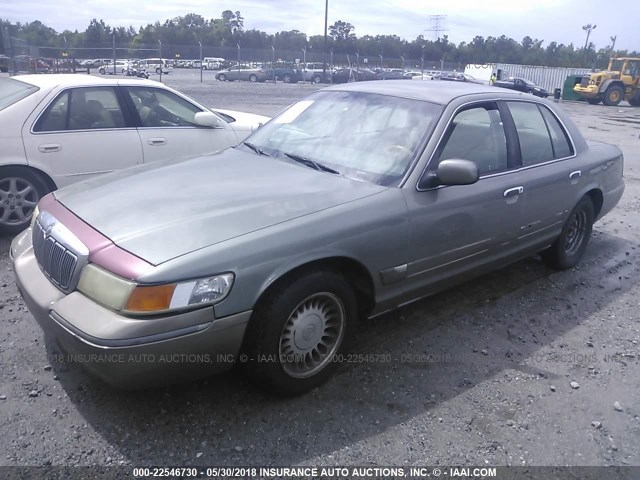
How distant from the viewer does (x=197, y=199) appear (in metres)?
2.97

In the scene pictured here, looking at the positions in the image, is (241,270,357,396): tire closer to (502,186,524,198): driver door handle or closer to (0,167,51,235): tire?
(502,186,524,198): driver door handle

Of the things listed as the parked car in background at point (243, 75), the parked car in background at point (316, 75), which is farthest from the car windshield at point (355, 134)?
the parked car in background at point (316, 75)

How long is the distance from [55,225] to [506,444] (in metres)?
2.61

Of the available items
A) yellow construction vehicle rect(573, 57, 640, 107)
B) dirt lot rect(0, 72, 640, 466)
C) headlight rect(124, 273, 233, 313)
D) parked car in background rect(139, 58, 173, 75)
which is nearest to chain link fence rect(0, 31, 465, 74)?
parked car in background rect(139, 58, 173, 75)

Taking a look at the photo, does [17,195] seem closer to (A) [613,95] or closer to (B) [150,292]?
(B) [150,292]

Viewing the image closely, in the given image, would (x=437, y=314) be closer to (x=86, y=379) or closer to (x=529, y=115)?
(x=529, y=115)

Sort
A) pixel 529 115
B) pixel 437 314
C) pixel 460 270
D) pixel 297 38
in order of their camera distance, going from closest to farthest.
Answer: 1. pixel 460 270
2. pixel 437 314
3. pixel 529 115
4. pixel 297 38

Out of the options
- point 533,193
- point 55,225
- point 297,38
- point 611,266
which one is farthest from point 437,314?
point 297,38

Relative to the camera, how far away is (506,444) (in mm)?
2725

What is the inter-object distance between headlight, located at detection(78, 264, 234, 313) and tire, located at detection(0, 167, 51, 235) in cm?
322

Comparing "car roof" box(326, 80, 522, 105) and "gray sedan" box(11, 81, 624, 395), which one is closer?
"gray sedan" box(11, 81, 624, 395)

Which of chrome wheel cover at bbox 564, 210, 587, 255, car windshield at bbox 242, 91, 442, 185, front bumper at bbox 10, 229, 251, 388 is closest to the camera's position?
front bumper at bbox 10, 229, 251, 388

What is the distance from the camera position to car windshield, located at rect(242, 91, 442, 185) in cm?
341

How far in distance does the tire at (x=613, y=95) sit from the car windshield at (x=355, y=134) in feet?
104
